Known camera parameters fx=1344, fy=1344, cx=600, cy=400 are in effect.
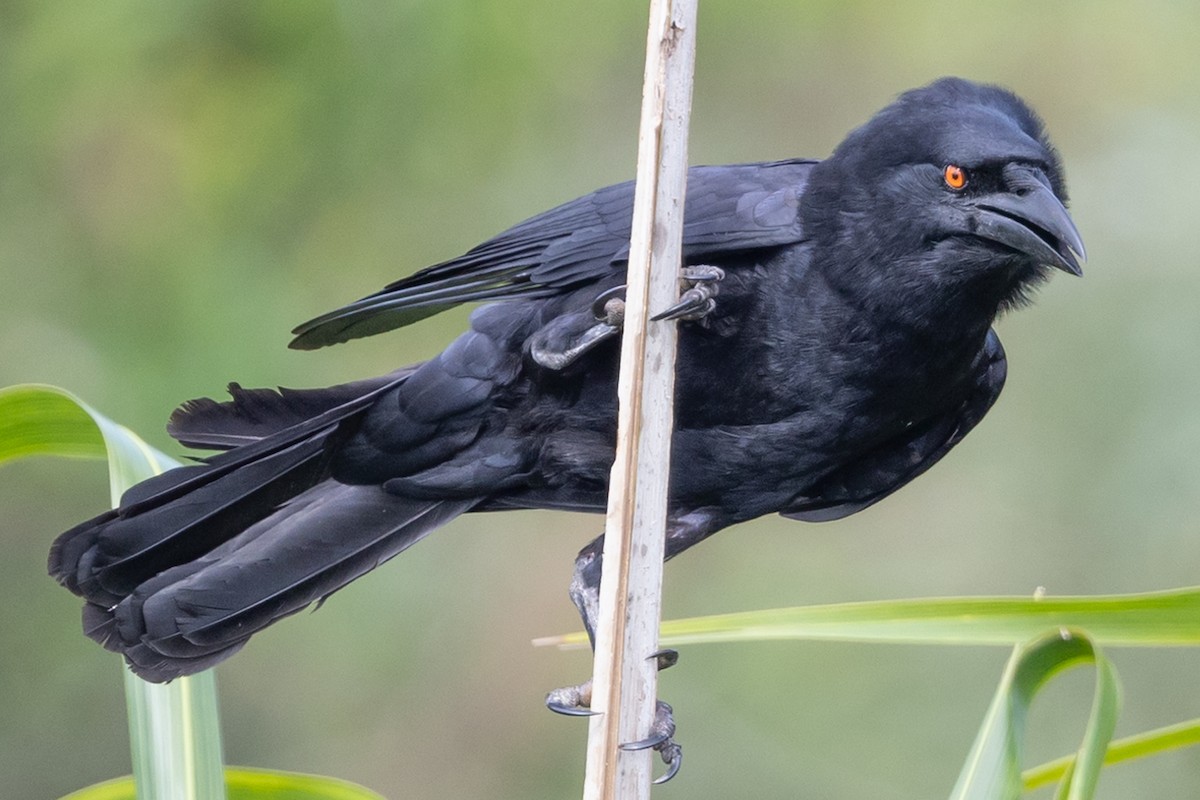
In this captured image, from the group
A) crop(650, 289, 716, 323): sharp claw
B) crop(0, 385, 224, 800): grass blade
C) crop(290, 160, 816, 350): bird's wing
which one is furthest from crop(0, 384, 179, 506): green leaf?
crop(650, 289, 716, 323): sharp claw

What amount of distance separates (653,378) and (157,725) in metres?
0.93

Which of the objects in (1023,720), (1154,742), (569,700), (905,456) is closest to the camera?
(1023,720)

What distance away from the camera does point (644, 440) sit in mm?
1982

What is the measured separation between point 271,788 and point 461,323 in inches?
129

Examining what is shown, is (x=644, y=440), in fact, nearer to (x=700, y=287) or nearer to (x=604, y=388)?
(x=700, y=287)

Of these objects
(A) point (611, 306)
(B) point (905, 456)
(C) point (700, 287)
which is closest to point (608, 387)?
(A) point (611, 306)

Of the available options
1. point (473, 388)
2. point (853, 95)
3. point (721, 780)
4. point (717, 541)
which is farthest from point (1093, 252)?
point (473, 388)

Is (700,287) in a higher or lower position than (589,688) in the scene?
higher

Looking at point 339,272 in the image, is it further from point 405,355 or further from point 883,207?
point 883,207

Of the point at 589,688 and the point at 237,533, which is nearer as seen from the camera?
the point at 589,688

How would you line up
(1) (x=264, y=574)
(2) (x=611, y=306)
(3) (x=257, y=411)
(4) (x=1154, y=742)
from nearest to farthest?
(4) (x=1154, y=742) < (2) (x=611, y=306) < (1) (x=264, y=574) < (3) (x=257, y=411)

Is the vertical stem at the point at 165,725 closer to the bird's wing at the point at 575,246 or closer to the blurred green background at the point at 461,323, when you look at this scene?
the bird's wing at the point at 575,246

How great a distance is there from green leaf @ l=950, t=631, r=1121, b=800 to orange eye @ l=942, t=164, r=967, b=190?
94 centimetres

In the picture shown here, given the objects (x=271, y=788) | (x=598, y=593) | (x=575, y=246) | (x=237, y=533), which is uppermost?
(x=575, y=246)
